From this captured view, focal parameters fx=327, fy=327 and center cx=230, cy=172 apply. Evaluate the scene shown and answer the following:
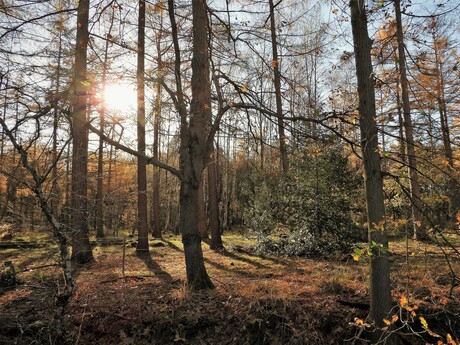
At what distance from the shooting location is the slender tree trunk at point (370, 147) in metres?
3.88

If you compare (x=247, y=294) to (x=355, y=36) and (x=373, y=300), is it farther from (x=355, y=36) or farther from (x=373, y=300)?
(x=355, y=36)

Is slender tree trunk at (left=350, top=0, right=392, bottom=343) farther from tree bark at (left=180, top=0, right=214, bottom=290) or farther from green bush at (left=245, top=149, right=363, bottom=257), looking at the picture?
green bush at (left=245, top=149, right=363, bottom=257)

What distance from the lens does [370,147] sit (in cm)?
392

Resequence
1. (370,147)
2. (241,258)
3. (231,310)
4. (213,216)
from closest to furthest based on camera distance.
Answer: (370,147) → (231,310) → (241,258) → (213,216)

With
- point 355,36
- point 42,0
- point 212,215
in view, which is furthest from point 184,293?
point 212,215

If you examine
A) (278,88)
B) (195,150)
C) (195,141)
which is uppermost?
(278,88)

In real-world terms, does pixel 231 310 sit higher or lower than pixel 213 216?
lower

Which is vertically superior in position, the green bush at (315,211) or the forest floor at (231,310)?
the green bush at (315,211)

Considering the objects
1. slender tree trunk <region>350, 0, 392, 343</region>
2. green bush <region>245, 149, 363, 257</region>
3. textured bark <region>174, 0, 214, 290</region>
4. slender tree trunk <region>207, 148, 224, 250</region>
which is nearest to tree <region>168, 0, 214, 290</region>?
textured bark <region>174, 0, 214, 290</region>

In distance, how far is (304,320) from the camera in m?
4.75

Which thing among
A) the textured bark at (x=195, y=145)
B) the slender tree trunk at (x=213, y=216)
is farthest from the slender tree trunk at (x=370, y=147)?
the slender tree trunk at (x=213, y=216)

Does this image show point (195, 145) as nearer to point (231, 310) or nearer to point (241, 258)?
point (231, 310)

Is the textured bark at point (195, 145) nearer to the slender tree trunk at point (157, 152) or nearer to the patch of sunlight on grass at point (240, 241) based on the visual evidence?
the slender tree trunk at point (157, 152)

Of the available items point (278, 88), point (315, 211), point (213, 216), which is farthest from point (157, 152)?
point (278, 88)
